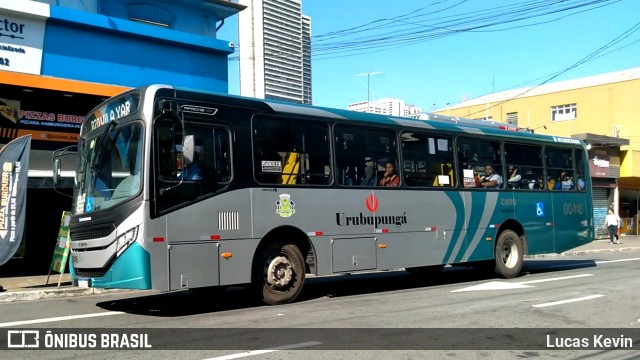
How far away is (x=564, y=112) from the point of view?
136ft

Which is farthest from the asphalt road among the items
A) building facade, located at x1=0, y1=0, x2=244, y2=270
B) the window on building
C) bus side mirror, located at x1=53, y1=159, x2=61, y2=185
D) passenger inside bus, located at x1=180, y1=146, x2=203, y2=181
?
the window on building

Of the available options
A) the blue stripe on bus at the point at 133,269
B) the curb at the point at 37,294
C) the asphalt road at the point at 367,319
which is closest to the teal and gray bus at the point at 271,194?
the blue stripe on bus at the point at 133,269

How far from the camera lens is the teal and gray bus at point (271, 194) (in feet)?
26.6

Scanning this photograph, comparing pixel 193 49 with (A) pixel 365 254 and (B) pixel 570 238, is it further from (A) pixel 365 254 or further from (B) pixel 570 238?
(B) pixel 570 238

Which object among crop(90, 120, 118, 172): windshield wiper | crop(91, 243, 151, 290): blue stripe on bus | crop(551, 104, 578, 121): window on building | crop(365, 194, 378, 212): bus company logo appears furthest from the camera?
crop(551, 104, 578, 121): window on building

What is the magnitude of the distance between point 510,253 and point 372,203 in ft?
15.9

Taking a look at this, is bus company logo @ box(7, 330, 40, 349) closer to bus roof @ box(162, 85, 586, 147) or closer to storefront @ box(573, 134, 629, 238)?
bus roof @ box(162, 85, 586, 147)

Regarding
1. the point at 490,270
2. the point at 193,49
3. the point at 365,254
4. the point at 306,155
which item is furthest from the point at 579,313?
the point at 193,49

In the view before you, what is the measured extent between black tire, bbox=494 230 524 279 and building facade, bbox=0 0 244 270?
9685 mm

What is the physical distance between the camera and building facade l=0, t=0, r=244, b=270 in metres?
13.9

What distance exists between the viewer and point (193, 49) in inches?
684

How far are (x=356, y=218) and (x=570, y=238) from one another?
7531 millimetres

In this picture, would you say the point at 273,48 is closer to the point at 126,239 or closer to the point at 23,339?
the point at 126,239

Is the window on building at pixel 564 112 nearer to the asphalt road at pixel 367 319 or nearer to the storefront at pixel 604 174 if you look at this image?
the storefront at pixel 604 174
